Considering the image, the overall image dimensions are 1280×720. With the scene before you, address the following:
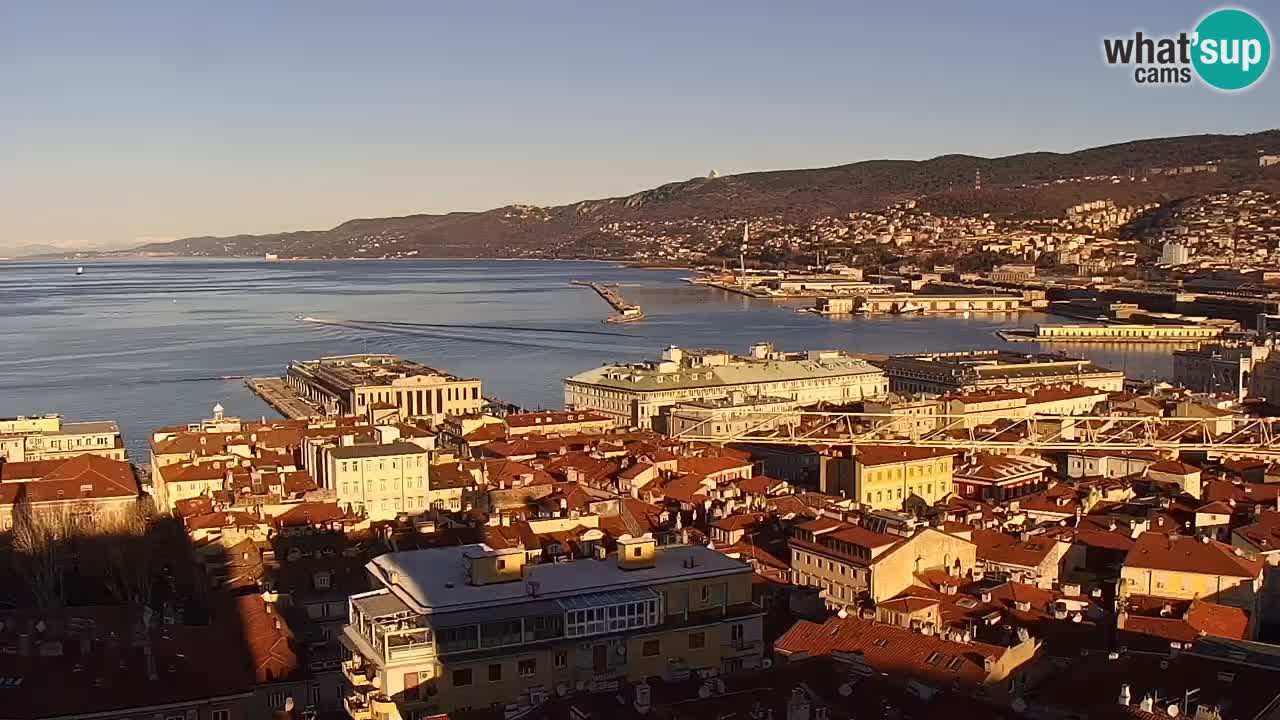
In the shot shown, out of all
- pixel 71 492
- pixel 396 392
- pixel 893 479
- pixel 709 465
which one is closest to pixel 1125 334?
pixel 396 392

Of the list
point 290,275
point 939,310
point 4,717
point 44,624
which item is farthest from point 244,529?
point 290,275

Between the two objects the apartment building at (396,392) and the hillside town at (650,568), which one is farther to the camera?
the apartment building at (396,392)

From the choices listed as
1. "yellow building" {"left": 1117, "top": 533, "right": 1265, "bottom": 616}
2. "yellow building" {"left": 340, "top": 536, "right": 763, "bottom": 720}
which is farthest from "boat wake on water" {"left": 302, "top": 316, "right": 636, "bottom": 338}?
"yellow building" {"left": 340, "top": 536, "right": 763, "bottom": 720}

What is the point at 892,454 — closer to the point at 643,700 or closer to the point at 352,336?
the point at 643,700

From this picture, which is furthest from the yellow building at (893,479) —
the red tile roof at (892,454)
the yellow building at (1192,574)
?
the yellow building at (1192,574)

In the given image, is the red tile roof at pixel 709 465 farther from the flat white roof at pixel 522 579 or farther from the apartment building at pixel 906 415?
the flat white roof at pixel 522 579

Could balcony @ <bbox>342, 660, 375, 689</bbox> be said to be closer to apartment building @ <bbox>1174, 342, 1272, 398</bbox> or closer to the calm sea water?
the calm sea water
